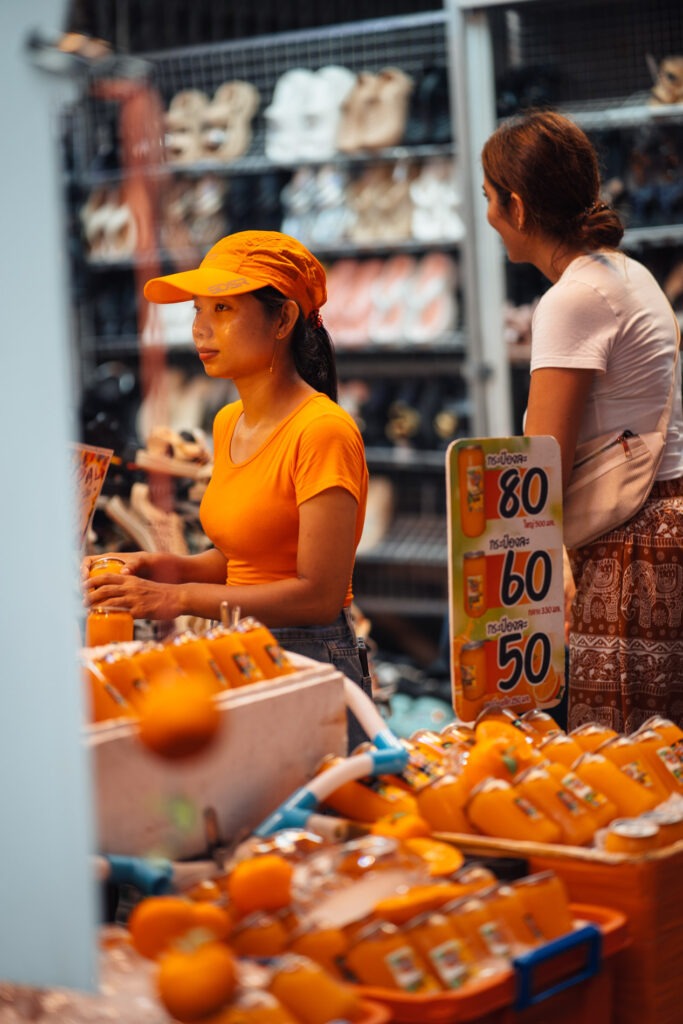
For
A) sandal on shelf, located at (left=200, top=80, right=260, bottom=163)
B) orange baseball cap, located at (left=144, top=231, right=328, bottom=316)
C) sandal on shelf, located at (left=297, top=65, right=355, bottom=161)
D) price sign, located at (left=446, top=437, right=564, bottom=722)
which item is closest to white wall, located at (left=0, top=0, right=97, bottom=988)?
price sign, located at (left=446, top=437, right=564, bottom=722)

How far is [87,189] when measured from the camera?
573cm

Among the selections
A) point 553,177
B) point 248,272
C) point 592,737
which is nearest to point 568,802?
point 592,737

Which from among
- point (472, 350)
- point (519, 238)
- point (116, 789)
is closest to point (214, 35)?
point (472, 350)

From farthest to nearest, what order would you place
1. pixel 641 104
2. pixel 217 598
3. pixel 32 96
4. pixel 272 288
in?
pixel 641 104 → pixel 272 288 → pixel 217 598 → pixel 32 96

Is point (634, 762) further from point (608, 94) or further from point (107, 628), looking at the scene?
point (608, 94)

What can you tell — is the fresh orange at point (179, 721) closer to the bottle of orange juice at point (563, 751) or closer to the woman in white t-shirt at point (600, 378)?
the bottle of orange juice at point (563, 751)

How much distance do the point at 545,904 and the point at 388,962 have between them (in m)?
0.21

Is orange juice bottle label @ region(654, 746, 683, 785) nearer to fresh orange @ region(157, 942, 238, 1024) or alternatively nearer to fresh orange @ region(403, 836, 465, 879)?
fresh orange @ region(403, 836, 465, 879)

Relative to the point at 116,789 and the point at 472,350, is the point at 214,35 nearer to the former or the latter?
the point at 472,350

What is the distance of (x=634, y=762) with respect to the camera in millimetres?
1821

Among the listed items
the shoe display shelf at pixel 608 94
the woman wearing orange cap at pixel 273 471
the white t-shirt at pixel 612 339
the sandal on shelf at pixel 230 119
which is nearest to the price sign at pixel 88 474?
the woman wearing orange cap at pixel 273 471

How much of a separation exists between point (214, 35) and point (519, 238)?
11.9ft

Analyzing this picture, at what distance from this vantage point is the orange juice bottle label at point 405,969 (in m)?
1.34

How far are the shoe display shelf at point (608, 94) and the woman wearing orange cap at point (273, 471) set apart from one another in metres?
2.58
